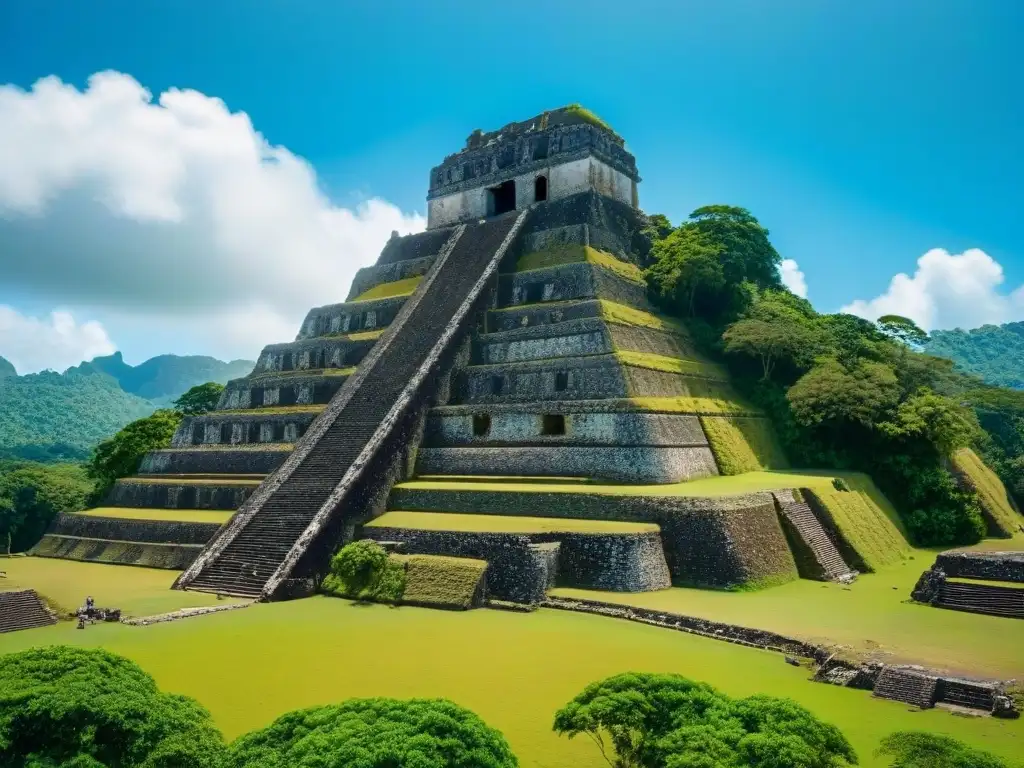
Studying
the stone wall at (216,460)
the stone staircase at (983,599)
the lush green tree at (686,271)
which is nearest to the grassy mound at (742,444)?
the lush green tree at (686,271)

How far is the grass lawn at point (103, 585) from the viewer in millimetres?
15750

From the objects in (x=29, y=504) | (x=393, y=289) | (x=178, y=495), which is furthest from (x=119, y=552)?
(x=393, y=289)

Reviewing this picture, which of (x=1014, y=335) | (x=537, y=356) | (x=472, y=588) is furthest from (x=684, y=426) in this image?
(x=1014, y=335)

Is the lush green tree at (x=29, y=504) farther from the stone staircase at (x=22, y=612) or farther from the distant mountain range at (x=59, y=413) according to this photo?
the distant mountain range at (x=59, y=413)

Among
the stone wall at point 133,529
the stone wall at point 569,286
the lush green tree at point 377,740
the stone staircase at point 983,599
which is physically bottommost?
the lush green tree at point 377,740

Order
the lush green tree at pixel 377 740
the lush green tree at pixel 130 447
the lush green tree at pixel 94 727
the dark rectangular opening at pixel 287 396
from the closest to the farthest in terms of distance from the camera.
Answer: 1. the lush green tree at pixel 377 740
2. the lush green tree at pixel 94 727
3. the dark rectangular opening at pixel 287 396
4. the lush green tree at pixel 130 447

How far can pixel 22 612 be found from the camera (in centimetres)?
1448

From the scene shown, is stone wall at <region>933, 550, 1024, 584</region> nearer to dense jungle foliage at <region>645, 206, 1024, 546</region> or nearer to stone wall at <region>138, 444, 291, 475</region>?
dense jungle foliage at <region>645, 206, 1024, 546</region>

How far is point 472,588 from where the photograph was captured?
1535cm

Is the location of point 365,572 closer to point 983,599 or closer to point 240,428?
point 240,428

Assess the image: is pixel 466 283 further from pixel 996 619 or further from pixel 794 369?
pixel 996 619

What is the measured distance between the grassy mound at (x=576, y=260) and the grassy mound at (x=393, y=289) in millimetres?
4510

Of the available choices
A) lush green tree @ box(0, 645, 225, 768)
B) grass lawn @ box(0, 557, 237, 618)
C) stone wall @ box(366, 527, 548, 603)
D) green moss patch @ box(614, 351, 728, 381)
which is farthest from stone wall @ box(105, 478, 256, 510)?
lush green tree @ box(0, 645, 225, 768)

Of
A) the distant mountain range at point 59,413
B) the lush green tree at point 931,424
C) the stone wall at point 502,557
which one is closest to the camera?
the stone wall at point 502,557
